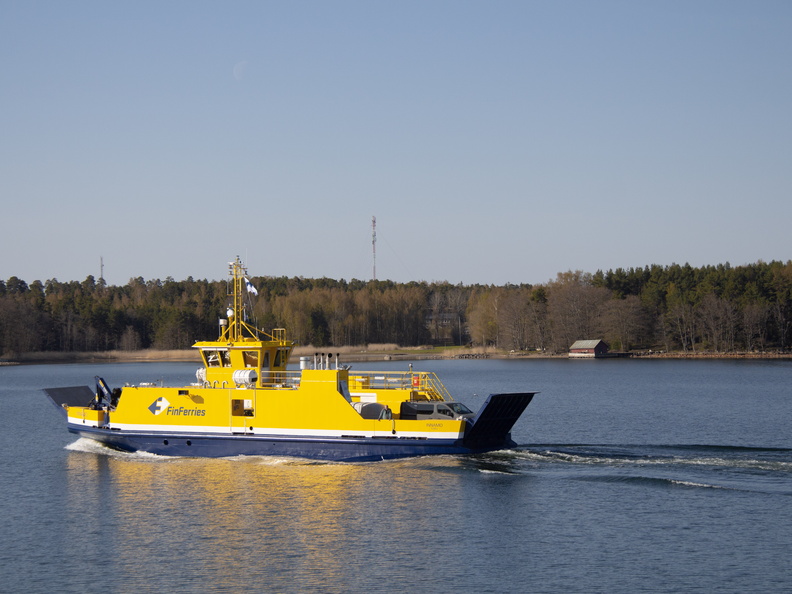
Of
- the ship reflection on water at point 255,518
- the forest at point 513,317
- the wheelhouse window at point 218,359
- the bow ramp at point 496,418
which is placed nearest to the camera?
the ship reflection on water at point 255,518

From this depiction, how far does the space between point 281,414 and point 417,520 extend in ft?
27.4

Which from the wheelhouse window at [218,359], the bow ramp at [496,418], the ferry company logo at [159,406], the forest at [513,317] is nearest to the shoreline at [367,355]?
the forest at [513,317]

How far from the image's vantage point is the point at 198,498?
24.0 metres

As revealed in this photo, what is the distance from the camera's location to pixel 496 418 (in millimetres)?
27359

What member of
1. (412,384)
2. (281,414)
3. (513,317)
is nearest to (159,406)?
(281,414)

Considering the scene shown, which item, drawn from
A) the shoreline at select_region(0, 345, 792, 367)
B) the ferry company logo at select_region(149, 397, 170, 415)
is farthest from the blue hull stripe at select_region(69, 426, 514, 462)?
the shoreline at select_region(0, 345, 792, 367)

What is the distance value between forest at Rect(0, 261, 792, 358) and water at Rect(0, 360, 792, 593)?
71306 millimetres

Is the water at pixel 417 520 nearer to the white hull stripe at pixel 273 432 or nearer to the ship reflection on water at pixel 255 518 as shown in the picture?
the ship reflection on water at pixel 255 518

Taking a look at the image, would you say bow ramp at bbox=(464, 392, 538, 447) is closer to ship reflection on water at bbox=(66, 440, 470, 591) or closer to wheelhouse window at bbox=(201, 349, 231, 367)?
ship reflection on water at bbox=(66, 440, 470, 591)

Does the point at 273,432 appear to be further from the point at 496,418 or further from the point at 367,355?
the point at 367,355

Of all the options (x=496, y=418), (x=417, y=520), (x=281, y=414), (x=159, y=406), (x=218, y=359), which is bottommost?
(x=417, y=520)

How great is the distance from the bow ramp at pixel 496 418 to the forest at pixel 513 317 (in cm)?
7129

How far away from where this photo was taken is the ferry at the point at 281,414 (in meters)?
27.4

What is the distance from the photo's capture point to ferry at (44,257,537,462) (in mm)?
27391
